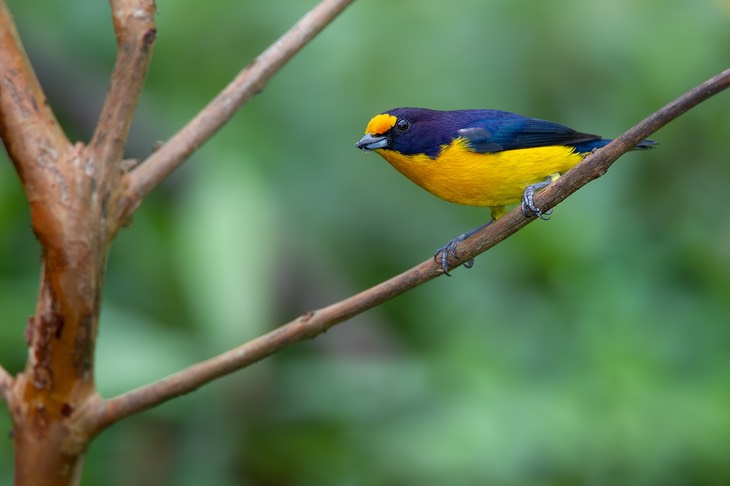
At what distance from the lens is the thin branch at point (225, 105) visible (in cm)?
217

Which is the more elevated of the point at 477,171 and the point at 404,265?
the point at 404,265

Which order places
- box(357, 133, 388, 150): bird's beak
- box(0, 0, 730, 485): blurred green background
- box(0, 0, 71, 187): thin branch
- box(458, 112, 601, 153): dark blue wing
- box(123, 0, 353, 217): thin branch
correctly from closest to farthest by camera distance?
box(0, 0, 71, 187): thin branch, box(123, 0, 353, 217): thin branch, box(357, 133, 388, 150): bird's beak, box(458, 112, 601, 153): dark blue wing, box(0, 0, 730, 485): blurred green background

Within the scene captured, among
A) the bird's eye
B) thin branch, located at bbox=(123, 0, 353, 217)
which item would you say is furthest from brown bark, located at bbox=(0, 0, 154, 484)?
the bird's eye

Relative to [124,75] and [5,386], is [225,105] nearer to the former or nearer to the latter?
[124,75]

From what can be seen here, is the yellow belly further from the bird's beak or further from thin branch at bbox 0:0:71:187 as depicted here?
thin branch at bbox 0:0:71:187

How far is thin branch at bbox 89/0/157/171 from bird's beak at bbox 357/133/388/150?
0.61m

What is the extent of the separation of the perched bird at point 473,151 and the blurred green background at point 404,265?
4.48 feet

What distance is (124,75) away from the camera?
2.00 meters

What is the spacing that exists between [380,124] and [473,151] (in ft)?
0.92

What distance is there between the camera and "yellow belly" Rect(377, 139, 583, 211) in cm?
253

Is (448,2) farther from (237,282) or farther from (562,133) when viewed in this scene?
(562,133)

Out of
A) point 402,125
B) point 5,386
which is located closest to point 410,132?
point 402,125

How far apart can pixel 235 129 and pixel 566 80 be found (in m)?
1.69

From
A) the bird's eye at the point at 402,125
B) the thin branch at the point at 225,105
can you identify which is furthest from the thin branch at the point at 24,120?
the bird's eye at the point at 402,125
